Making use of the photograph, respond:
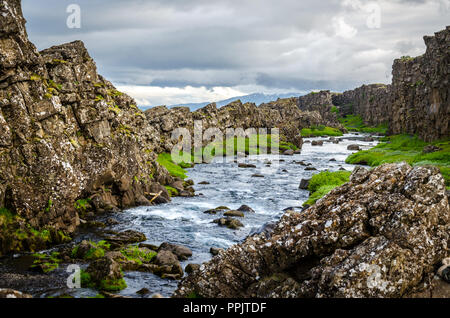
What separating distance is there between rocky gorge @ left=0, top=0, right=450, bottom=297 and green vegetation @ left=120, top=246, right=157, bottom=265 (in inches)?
7.1

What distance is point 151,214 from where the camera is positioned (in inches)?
1935

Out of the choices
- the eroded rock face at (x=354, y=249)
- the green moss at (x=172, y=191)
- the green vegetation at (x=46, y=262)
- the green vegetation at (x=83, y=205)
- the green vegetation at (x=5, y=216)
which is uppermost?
the eroded rock face at (x=354, y=249)

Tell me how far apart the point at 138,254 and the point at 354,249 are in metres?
22.4

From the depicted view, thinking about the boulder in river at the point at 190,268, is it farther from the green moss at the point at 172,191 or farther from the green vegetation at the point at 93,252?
the green moss at the point at 172,191

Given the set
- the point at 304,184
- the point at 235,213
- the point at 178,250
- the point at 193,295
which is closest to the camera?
the point at 193,295

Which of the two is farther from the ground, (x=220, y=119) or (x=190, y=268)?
(x=220, y=119)

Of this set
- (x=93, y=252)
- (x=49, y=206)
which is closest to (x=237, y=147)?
(x=49, y=206)

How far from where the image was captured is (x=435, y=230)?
16.5m

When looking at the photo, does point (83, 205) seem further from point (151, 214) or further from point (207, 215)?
point (207, 215)

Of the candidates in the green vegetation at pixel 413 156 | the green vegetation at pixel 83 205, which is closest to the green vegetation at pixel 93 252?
the green vegetation at pixel 83 205

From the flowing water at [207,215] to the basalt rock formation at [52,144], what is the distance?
598 centimetres

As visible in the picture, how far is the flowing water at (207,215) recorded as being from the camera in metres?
33.2
